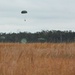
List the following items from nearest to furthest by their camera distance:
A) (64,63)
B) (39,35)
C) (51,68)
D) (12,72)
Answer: (12,72) → (51,68) → (64,63) → (39,35)

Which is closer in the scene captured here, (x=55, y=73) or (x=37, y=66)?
(x=55, y=73)

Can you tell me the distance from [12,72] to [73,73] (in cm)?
92

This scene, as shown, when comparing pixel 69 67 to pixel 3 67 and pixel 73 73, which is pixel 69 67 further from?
→ pixel 3 67

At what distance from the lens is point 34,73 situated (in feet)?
17.6

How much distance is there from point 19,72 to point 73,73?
31.9 inches

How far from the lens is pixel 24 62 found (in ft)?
19.7

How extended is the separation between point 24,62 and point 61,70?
70 cm

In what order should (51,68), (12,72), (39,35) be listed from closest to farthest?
(12,72)
(51,68)
(39,35)

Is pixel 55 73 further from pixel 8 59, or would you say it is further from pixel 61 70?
pixel 8 59

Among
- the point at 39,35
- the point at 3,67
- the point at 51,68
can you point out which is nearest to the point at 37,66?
the point at 51,68

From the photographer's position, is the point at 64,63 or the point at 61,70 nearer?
the point at 61,70

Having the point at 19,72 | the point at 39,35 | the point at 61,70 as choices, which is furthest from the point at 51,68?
the point at 39,35

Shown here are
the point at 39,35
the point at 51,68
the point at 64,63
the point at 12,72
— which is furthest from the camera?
the point at 39,35

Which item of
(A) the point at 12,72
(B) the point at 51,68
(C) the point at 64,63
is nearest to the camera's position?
(A) the point at 12,72
